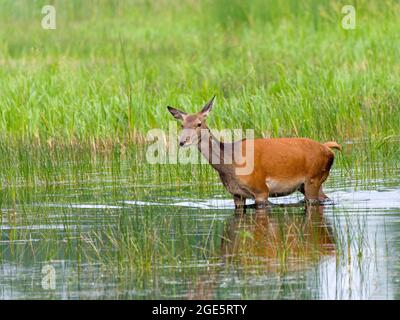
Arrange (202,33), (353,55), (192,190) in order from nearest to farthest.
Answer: (192,190), (353,55), (202,33)

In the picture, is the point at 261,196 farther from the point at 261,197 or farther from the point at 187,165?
the point at 187,165

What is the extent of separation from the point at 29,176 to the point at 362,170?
13.3 feet

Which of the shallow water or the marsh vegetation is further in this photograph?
the marsh vegetation

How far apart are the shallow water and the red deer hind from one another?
0.72ft

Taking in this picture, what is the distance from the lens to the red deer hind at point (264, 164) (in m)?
12.2

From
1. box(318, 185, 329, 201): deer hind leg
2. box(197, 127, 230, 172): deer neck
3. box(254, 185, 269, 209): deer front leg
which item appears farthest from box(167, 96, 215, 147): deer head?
box(318, 185, 329, 201): deer hind leg

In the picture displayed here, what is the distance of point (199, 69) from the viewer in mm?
19625

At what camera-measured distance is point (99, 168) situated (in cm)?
1486

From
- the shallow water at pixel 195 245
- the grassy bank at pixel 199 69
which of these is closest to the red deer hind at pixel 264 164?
the shallow water at pixel 195 245

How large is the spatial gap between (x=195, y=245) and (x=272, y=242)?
26.3 inches

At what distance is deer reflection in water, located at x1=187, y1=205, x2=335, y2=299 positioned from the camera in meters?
9.09

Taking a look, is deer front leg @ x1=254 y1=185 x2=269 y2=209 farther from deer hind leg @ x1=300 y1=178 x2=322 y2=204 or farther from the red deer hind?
deer hind leg @ x1=300 y1=178 x2=322 y2=204
